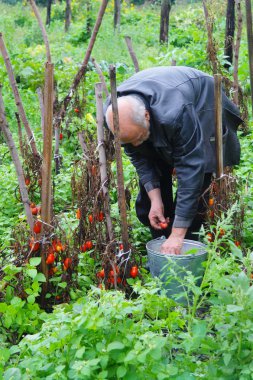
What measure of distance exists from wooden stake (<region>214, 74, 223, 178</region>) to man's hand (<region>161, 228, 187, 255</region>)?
1.66 ft

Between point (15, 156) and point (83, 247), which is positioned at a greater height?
point (15, 156)

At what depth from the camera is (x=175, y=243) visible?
3555mm

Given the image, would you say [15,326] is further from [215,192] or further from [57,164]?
[57,164]

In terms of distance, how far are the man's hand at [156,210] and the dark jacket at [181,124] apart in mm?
281

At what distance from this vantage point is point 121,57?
12.3m

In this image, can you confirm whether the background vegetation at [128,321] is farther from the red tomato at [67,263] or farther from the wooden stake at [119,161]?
the wooden stake at [119,161]

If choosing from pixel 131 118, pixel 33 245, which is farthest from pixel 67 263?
pixel 131 118

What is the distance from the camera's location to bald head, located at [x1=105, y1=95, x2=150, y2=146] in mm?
3383

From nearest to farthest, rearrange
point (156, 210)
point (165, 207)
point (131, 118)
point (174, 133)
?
point (131, 118) → point (174, 133) → point (156, 210) → point (165, 207)

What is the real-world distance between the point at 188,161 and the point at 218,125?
39cm

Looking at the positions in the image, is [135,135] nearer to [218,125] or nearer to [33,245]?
[218,125]

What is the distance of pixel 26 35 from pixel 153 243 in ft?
53.7

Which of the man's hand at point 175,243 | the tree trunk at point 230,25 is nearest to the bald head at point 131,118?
the man's hand at point 175,243

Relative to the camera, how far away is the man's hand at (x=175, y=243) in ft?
11.6
